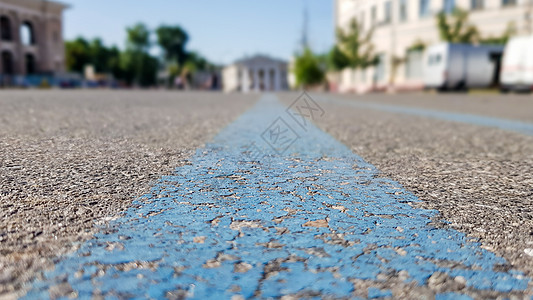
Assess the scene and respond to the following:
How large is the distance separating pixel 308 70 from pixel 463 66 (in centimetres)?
2944

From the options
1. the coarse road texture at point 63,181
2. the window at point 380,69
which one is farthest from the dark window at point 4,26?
the coarse road texture at point 63,181

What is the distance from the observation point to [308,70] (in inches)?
1945

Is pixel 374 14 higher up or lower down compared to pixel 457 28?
higher up

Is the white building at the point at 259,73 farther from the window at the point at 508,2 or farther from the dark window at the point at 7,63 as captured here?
the window at the point at 508,2

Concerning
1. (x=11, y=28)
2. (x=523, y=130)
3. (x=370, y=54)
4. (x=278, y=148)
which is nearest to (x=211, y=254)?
(x=278, y=148)

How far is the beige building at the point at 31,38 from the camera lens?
40.5 m

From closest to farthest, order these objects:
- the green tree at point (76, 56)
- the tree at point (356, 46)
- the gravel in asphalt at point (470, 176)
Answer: the gravel in asphalt at point (470, 176) → the tree at point (356, 46) → the green tree at point (76, 56)

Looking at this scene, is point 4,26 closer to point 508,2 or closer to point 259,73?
point 508,2

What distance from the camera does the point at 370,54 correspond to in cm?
3419

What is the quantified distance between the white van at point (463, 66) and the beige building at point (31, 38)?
3696 cm

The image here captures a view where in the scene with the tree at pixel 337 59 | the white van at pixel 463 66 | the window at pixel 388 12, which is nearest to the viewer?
the white van at pixel 463 66

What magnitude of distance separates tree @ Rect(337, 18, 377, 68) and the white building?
128 feet

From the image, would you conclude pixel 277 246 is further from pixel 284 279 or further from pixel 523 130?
pixel 523 130

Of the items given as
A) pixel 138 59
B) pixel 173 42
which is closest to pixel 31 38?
pixel 138 59
